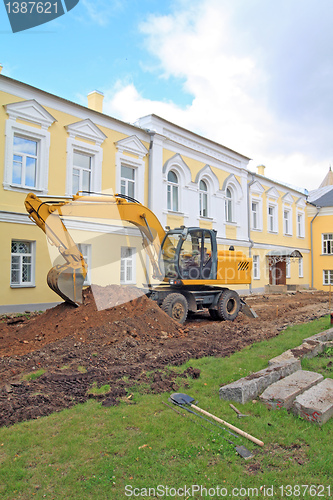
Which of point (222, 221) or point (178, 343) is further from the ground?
point (222, 221)

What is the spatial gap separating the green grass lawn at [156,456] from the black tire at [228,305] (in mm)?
6810

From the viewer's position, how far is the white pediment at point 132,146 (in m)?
15.5

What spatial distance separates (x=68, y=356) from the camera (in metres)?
6.56

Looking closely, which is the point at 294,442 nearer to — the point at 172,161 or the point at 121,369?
the point at 121,369

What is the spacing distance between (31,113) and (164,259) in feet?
22.7

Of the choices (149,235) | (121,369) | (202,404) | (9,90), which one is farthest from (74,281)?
(9,90)

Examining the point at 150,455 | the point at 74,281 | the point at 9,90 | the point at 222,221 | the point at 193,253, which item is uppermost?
the point at 9,90

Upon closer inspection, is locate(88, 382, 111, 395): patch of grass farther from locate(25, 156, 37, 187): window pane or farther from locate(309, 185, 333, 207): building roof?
locate(309, 185, 333, 207): building roof

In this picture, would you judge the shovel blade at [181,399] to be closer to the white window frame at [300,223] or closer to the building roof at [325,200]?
the white window frame at [300,223]

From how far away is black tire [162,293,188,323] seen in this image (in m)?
9.85

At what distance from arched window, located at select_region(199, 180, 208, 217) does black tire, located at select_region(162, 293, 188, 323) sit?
401 inches

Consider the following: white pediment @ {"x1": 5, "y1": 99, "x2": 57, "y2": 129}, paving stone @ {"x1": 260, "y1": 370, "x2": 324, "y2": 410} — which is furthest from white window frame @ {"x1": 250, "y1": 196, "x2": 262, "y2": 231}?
paving stone @ {"x1": 260, "y1": 370, "x2": 324, "y2": 410}

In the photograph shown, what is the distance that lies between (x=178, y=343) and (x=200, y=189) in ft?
43.7

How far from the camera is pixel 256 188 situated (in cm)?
2445
